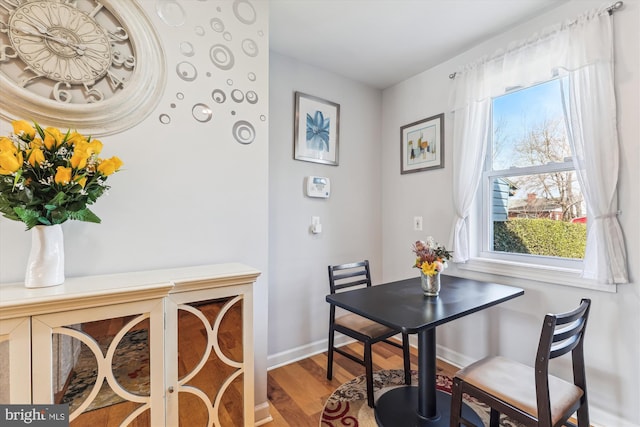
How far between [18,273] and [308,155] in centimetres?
192

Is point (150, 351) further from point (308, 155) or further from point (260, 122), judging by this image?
point (308, 155)

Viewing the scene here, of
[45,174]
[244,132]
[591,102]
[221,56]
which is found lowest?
[45,174]

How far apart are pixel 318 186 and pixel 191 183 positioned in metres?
1.22

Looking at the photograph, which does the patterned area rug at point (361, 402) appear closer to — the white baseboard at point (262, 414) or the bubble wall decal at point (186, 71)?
the white baseboard at point (262, 414)

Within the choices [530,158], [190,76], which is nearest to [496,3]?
[530,158]

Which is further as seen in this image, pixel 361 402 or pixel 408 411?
pixel 361 402

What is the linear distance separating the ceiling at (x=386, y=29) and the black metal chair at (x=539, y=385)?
6.05 ft

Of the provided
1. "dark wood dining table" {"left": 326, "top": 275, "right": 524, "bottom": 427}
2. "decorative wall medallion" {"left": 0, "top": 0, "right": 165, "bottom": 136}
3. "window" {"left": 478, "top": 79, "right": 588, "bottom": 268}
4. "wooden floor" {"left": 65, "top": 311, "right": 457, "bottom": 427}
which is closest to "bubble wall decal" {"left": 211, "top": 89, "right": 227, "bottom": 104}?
"decorative wall medallion" {"left": 0, "top": 0, "right": 165, "bottom": 136}

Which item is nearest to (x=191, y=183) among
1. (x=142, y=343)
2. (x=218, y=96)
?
(x=218, y=96)

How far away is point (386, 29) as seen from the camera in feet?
6.73

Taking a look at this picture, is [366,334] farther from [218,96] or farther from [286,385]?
[218,96]

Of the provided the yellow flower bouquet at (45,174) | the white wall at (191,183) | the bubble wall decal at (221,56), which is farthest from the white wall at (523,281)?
the yellow flower bouquet at (45,174)

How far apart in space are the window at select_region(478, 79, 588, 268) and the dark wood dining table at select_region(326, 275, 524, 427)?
47cm

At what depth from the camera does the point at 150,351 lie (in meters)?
1.12
